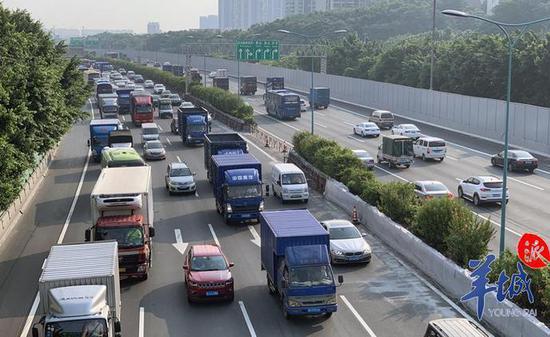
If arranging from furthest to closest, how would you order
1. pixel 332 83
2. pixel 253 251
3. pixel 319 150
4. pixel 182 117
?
pixel 332 83
pixel 182 117
pixel 319 150
pixel 253 251

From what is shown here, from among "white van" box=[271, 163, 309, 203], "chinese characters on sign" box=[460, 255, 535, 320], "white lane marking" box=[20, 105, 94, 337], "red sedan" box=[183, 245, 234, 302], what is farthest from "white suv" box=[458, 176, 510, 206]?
"white lane marking" box=[20, 105, 94, 337]

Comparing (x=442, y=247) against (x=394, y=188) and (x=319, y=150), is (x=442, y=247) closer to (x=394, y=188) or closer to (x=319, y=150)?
(x=394, y=188)

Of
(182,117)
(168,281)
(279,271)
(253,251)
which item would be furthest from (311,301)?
(182,117)

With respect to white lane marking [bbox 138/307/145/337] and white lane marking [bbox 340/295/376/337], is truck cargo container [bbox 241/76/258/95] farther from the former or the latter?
white lane marking [bbox 138/307/145/337]

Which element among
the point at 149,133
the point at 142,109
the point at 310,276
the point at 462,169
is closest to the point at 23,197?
the point at 149,133

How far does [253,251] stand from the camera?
3188 cm

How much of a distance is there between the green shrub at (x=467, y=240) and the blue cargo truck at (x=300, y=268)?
16.9 feet

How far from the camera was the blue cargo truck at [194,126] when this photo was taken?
61844 mm

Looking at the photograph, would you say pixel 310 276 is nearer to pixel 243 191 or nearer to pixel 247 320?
pixel 247 320

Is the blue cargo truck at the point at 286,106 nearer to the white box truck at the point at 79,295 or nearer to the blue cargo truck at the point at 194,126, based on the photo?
the blue cargo truck at the point at 194,126

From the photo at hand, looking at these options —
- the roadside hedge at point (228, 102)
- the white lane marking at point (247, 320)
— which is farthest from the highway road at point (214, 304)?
the roadside hedge at point (228, 102)

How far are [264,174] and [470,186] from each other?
577 inches

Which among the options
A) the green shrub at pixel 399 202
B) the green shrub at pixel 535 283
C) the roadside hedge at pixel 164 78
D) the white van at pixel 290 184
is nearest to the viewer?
the green shrub at pixel 535 283

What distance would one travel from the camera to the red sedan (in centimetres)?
2461
